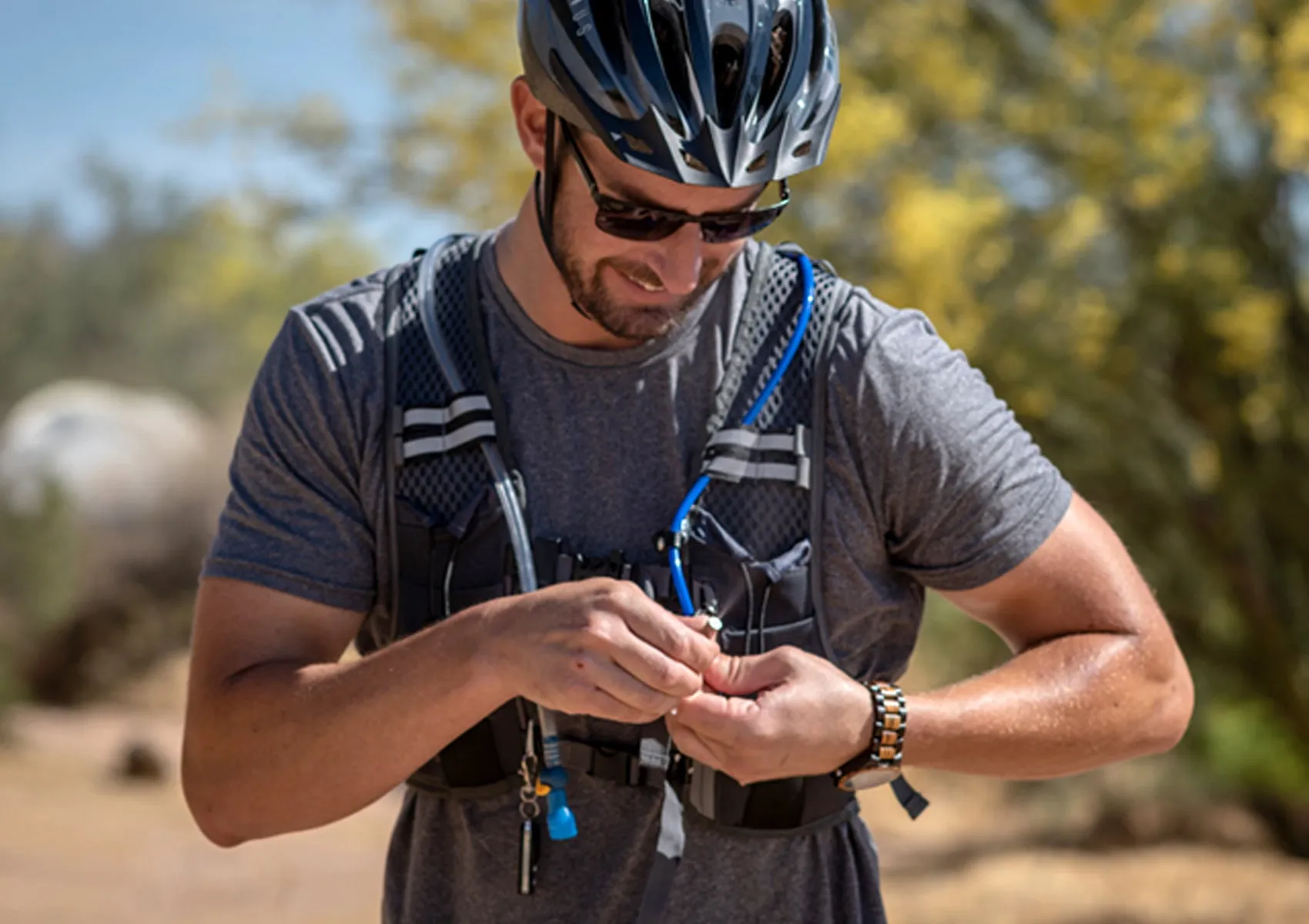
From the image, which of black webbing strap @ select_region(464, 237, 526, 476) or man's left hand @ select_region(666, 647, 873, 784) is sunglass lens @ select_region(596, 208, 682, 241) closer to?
black webbing strap @ select_region(464, 237, 526, 476)

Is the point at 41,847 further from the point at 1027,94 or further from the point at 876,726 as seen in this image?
the point at 876,726

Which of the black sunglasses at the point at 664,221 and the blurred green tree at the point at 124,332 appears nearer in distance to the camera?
the black sunglasses at the point at 664,221

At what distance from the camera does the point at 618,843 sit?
2152mm

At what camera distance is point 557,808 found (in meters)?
2.04

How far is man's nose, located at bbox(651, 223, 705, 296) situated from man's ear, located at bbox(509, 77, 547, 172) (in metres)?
0.31

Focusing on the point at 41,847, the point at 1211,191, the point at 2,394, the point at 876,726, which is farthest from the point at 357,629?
the point at 2,394

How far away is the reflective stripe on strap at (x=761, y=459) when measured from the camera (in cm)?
214

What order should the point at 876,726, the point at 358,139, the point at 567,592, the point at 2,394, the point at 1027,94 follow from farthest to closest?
the point at 2,394
the point at 358,139
the point at 1027,94
the point at 876,726
the point at 567,592

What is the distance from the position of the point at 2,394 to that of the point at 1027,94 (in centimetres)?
1655

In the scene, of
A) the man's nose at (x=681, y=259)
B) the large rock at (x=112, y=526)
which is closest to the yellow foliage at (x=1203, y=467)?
the man's nose at (x=681, y=259)

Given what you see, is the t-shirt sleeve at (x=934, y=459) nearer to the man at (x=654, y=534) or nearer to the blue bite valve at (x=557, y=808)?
the man at (x=654, y=534)

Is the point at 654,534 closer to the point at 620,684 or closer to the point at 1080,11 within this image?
the point at 620,684

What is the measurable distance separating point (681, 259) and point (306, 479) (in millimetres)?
575

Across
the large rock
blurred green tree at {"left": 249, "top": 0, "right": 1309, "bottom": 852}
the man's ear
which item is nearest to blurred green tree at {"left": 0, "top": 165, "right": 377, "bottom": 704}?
the large rock
